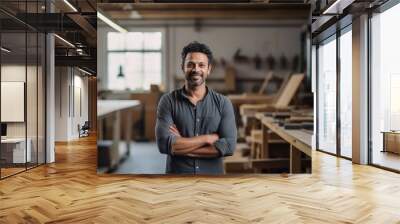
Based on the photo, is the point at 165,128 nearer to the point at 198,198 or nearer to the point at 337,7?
the point at 198,198

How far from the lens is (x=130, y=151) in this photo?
17.5 feet

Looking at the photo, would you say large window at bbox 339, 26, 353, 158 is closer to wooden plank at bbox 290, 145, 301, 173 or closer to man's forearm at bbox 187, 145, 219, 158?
wooden plank at bbox 290, 145, 301, 173

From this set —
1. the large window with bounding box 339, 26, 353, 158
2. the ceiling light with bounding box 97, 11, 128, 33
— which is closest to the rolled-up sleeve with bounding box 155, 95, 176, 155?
the ceiling light with bounding box 97, 11, 128, 33

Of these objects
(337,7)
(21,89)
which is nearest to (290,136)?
(337,7)

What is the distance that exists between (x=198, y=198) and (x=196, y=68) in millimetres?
1687

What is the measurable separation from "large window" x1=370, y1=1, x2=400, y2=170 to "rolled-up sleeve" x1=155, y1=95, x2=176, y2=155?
138 inches

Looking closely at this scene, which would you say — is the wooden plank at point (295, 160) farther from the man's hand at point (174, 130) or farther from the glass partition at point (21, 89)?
the glass partition at point (21, 89)

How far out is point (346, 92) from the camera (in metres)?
7.73

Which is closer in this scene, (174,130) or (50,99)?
(174,130)

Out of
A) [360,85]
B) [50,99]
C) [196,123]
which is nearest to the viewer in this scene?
[196,123]

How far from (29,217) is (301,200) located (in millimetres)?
2556

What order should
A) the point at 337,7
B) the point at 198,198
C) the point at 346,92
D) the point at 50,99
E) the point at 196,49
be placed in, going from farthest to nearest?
1. the point at 346,92
2. the point at 50,99
3. the point at 337,7
4. the point at 196,49
5. the point at 198,198

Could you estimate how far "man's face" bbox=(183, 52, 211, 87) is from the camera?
5.16 m

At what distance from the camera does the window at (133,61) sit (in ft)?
17.2
